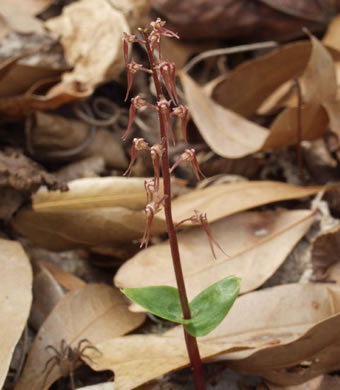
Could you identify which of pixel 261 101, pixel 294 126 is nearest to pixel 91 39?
pixel 261 101

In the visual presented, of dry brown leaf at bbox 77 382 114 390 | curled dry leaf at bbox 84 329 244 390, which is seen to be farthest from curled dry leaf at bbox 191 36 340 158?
dry brown leaf at bbox 77 382 114 390

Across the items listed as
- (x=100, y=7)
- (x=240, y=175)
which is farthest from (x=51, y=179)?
(x=100, y=7)

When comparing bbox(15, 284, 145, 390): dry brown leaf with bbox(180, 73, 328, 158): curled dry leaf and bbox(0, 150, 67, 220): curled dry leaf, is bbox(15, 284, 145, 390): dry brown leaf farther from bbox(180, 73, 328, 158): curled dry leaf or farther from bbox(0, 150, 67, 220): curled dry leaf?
bbox(180, 73, 328, 158): curled dry leaf

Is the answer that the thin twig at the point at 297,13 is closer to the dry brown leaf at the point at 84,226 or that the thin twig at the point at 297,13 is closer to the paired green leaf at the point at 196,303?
the dry brown leaf at the point at 84,226

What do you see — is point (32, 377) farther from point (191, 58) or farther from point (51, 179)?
point (191, 58)

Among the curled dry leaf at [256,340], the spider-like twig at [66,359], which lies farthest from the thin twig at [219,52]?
the spider-like twig at [66,359]

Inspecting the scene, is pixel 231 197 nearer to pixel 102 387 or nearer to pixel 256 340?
pixel 256 340
